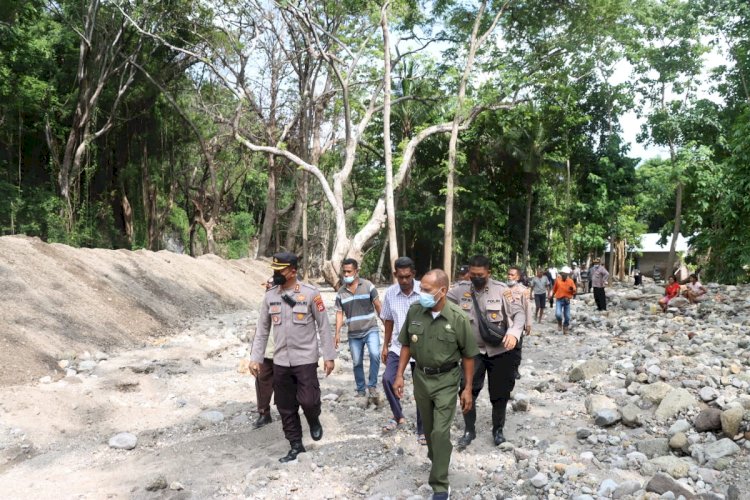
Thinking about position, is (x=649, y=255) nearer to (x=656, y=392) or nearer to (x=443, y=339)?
(x=656, y=392)

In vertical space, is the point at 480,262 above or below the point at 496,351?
above

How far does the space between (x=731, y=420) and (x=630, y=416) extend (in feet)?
2.72

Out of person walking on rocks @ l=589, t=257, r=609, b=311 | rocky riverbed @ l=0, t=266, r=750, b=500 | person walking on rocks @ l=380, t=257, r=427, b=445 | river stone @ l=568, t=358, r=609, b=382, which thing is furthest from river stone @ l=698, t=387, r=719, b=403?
person walking on rocks @ l=589, t=257, r=609, b=311

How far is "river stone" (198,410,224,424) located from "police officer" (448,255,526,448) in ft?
8.97

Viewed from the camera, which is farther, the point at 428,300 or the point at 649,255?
the point at 649,255

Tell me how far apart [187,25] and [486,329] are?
20813 mm

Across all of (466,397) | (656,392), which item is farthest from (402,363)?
(656,392)

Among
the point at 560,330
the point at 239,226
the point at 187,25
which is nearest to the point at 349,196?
the point at 239,226

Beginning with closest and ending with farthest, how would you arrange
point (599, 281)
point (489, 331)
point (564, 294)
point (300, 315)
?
point (300, 315) → point (489, 331) → point (564, 294) → point (599, 281)

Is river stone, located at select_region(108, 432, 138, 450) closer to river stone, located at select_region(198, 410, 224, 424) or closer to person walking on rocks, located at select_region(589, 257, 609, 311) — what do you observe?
river stone, located at select_region(198, 410, 224, 424)

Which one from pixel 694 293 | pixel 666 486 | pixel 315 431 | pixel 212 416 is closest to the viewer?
pixel 666 486

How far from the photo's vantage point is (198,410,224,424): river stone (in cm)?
631

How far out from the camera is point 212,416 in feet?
21.0

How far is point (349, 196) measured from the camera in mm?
34594
